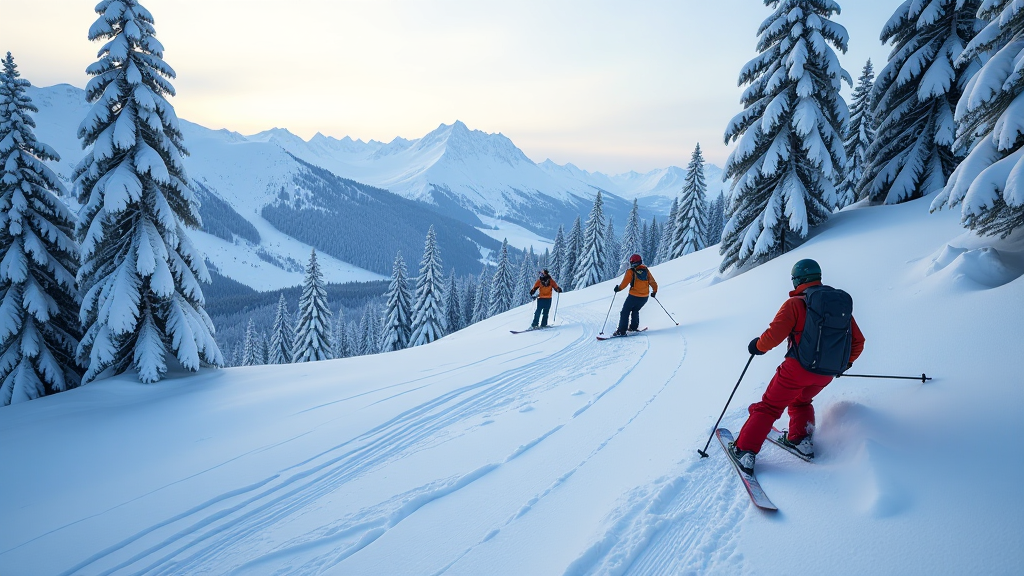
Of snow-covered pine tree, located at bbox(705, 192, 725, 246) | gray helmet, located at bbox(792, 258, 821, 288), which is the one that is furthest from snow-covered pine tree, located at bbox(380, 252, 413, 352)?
snow-covered pine tree, located at bbox(705, 192, 725, 246)

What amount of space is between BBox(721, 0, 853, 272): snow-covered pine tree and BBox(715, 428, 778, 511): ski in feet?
36.5

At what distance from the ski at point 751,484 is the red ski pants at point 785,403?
18 cm

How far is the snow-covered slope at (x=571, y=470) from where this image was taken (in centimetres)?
298

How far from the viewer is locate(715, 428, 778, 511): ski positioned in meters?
3.28

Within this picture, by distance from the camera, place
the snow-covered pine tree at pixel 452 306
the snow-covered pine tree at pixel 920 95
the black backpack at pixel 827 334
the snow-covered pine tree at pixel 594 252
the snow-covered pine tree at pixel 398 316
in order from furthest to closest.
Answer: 1. the snow-covered pine tree at pixel 452 306
2. the snow-covered pine tree at pixel 594 252
3. the snow-covered pine tree at pixel 398 316
4. the snow-covered pine tree at pixel 920 95
5. the black backpack at pixel 827 334

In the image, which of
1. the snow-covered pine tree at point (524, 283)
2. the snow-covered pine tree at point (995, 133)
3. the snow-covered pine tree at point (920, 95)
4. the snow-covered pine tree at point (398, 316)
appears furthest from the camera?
the snow-covered pine tree at point (524, 283)

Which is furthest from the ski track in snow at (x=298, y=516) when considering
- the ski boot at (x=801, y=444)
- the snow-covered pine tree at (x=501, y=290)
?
the snow-covered pine tree at (x=501, y=290)

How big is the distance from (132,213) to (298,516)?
1046 centimetres

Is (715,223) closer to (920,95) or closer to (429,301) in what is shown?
(429,301)

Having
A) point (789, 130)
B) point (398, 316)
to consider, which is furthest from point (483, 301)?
point (789, 130)

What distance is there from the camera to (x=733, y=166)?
13.9 meters

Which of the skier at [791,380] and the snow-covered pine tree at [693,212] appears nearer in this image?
the skier at [791,380]

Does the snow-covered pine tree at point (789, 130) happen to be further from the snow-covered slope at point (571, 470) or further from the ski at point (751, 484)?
the ski at point (751, 484)

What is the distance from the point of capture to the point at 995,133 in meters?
5.75
